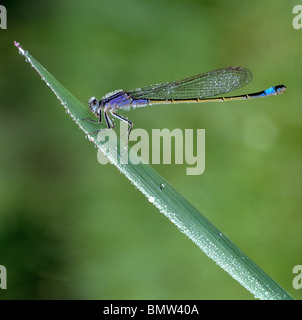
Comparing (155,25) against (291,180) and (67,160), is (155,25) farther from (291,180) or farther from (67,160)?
(291,180)

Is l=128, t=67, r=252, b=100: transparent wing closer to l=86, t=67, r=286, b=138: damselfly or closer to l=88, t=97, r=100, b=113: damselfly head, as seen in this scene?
l=86, t=67, r=286, b=138: damselfly

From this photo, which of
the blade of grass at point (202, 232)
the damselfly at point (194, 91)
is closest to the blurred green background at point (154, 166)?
the damselfly at point (194, 91)

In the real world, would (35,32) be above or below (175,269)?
above

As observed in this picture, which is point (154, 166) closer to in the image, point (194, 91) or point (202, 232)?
point (194, 91)

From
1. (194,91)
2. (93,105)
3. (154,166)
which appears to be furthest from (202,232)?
(194,91)

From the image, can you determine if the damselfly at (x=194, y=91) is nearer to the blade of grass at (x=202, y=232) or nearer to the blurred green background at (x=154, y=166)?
the blurred green background at (x=154, y=166)

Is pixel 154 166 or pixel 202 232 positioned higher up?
pixel 154 166

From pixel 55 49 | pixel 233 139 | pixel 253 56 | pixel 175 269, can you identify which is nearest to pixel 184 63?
pixel 253 56
